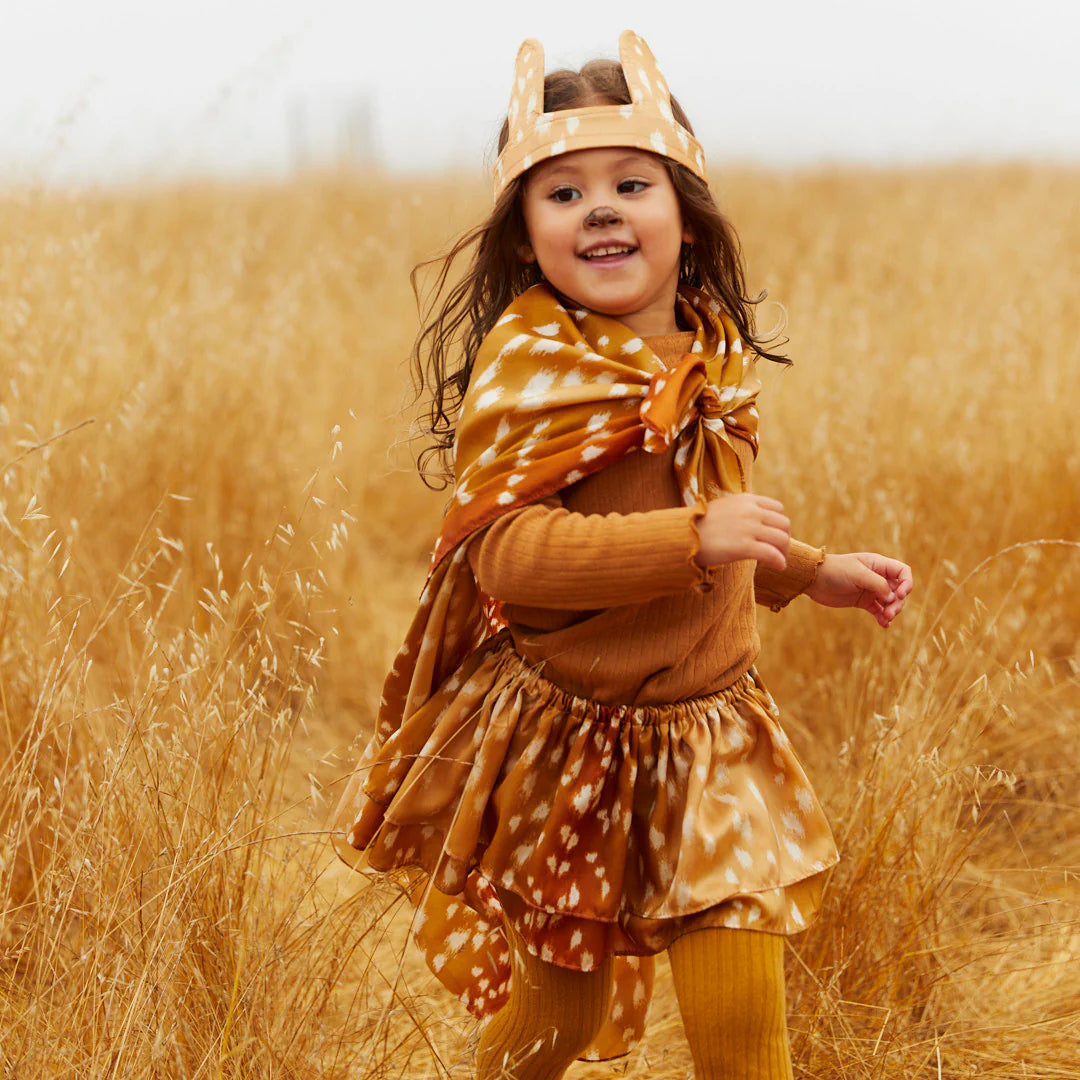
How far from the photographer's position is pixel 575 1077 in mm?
2070

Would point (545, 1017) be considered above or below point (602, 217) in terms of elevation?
below

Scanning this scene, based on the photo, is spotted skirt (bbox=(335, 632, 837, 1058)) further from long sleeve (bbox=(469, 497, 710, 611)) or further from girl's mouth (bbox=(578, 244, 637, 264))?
girl's mouth (bbox=(578, 244, 637, 264))

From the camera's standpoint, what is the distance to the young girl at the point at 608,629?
142 cm

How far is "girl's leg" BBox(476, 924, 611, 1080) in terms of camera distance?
157cm

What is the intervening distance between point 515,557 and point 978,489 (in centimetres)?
212

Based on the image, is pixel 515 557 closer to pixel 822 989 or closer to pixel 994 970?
pixel 822 989

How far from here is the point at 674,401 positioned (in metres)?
1.40

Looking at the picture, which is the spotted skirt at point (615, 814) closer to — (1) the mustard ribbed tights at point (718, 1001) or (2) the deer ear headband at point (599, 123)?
(1) the mustard ribbed tights at point (718, 1001)

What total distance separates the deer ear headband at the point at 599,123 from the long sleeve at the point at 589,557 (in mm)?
473

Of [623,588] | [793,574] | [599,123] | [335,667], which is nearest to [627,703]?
[623,588]

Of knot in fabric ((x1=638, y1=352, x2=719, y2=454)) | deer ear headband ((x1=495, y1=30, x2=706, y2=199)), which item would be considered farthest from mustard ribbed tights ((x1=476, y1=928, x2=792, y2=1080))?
deer ear headband ((x1=495, y1=30, x2=706, y2=199))

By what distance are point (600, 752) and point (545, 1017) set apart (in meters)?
0.36

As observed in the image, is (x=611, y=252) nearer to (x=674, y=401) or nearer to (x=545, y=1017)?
(x=674, y=401)

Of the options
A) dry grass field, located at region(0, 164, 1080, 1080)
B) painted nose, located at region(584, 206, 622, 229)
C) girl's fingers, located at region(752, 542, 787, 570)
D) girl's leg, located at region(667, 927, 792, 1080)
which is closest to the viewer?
girl's fingers, located at region(752, 542, 787, 570)
